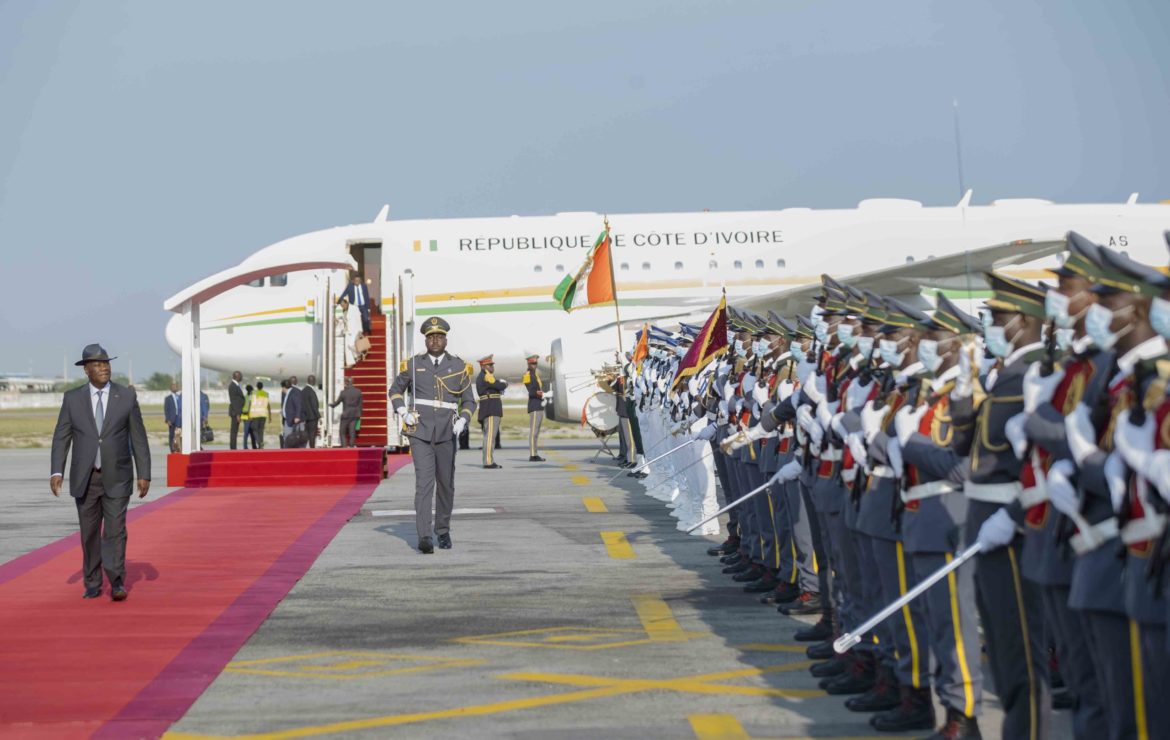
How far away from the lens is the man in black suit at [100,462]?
10242 millimetres

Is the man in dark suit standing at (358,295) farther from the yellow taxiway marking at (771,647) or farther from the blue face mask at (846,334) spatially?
the blue face mask at (846,334)

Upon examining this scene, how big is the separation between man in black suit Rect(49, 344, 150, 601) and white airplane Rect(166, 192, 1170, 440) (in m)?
15.3

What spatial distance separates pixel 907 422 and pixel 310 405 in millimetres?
22063

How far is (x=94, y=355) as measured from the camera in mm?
10625

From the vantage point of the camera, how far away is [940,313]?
6.52 m

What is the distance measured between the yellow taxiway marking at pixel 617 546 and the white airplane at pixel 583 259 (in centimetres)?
→ 1250

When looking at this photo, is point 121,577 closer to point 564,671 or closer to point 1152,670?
point 564,671

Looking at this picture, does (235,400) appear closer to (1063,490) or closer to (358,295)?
(358,295)

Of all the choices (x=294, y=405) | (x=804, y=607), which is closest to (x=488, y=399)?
(x=294, y=405)

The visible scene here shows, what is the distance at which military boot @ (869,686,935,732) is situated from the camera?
628cm

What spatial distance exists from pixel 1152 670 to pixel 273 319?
2449 cm

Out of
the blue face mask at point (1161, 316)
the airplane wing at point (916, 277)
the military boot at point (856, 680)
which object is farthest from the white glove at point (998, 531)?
the airplane wing at point (916, 277)

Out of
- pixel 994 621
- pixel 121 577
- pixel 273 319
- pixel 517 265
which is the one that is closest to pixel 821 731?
pixel 994 621

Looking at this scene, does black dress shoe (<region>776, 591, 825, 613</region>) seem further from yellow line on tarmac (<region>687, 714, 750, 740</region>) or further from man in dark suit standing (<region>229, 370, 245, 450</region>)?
man in dark suit standing (<region>229, 370, 245, 450</region>)
